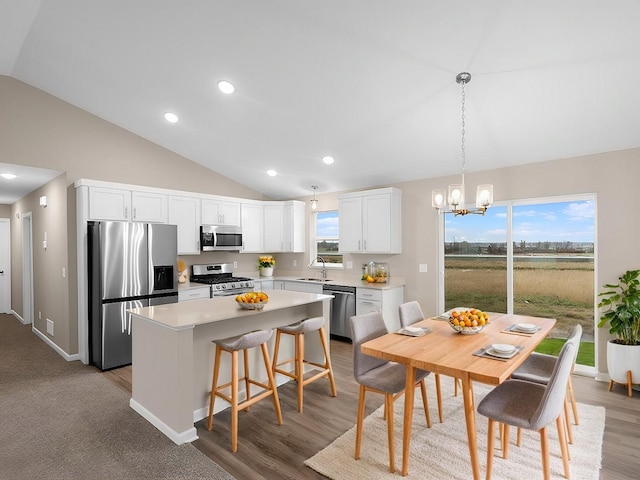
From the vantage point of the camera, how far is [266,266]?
645cm

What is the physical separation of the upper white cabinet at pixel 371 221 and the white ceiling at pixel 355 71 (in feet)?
1.79

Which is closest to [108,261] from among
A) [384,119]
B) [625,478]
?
[384,119]

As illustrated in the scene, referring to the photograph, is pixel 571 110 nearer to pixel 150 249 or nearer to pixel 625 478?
pixel 625 478

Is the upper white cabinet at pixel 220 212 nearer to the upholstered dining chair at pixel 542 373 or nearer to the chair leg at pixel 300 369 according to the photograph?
the chair leg at pixel 300 369

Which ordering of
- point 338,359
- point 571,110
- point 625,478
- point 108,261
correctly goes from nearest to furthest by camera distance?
point 625,478, point 571,110, point 108,261, point 338,359

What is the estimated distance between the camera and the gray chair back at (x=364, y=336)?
2648mm

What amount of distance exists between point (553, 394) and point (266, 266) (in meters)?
5.03

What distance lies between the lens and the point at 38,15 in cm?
328

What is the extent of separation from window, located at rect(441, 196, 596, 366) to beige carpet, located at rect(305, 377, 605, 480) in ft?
5.10

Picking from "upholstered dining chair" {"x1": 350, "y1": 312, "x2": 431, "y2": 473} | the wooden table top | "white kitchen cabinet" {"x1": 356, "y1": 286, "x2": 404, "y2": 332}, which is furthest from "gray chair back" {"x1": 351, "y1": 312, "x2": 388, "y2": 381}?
"white kitchen cabinet" {"x1": 356, "y1": 286, "x2": 404, "y2": 332}

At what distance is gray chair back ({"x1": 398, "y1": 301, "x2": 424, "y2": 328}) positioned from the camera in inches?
127

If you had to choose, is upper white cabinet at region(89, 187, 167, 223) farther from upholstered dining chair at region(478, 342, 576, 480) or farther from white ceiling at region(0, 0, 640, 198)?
upholstered dining chair at region(478, 342, 576, 480)

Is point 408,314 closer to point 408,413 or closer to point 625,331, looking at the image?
point 408,413

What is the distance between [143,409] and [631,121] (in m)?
4.98
